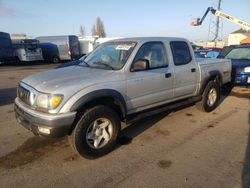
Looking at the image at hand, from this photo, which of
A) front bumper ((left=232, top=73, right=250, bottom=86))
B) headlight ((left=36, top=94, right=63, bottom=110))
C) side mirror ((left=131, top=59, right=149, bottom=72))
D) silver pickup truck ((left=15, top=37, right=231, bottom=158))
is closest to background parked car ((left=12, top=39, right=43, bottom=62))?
front bumper ((left=232, top=73, right=250, bottom=86))

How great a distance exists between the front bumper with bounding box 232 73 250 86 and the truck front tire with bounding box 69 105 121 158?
220 inches

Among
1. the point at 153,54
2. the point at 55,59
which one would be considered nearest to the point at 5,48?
the point at 55,59

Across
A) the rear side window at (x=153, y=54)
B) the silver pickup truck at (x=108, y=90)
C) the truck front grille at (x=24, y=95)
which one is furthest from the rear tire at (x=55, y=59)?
the truck front grille at (x=24, y=95)

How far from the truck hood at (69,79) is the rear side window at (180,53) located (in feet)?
5.45

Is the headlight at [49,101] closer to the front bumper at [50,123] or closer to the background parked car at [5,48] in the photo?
the front bumper at [50,123]

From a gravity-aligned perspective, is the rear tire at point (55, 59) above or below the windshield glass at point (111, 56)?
below

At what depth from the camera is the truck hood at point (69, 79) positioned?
3662 millimetres

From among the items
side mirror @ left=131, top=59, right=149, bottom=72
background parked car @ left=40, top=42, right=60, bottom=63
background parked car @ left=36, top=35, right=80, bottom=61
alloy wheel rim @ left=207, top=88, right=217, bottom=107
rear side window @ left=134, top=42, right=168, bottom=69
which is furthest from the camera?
background parked car @ left=40, top=42, right=60, bottom=63

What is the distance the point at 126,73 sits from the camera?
14.1 feet

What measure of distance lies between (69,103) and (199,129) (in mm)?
2877

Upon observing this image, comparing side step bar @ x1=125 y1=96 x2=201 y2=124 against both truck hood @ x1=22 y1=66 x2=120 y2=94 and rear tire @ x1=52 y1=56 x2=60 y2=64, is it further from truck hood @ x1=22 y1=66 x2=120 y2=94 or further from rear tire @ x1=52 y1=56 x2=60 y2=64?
rear tire @ x1=52 y1=56 x2=60 y2=64

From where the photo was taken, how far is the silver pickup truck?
11.9ft

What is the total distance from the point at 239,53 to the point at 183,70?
5.18 metres

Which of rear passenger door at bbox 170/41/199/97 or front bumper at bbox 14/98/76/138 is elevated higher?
rear passenger door at bbox 170/41/199/97
